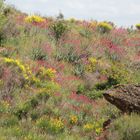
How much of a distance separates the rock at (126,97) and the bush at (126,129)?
2.42ft

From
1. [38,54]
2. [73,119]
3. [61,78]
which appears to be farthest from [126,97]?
[38,54]

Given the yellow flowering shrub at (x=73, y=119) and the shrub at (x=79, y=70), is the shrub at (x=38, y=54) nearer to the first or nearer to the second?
the shrub at (x=79, y=70)

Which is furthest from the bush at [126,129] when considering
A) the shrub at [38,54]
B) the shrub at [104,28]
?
the shrub at [104,28]

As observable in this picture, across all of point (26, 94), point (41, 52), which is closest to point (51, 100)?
point (26, 94)

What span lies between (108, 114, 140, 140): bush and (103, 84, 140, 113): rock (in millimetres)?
737

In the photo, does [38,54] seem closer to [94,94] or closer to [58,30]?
[94,94]

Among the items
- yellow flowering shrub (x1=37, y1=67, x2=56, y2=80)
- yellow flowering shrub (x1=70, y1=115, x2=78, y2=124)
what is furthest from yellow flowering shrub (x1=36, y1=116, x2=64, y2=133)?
yellow flowering shrub (x1=37, y1=67, x2=56, y2=80)

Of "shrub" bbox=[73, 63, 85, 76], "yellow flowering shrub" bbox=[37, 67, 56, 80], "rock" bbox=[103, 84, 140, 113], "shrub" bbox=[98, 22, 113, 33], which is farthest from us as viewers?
"shrub" bbox=[98, 22, 113, 33]

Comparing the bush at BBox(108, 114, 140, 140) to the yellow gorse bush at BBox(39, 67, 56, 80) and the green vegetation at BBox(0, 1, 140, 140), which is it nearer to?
the green vegetation at BBox(0, 1, 140, 140)

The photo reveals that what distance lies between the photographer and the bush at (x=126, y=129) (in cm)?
1022

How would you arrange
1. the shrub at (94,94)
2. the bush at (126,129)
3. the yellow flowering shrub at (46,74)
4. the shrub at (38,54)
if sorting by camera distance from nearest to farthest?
the bush at (126,129) < the shrub at (94,94) < the yellow flowering shrub at (46,74) < the shrub at (38,54)

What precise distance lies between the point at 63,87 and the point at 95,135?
16.1ft

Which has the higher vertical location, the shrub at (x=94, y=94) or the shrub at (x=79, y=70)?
the shrub at (x=79, y=70)

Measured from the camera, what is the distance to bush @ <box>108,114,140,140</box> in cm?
1022
